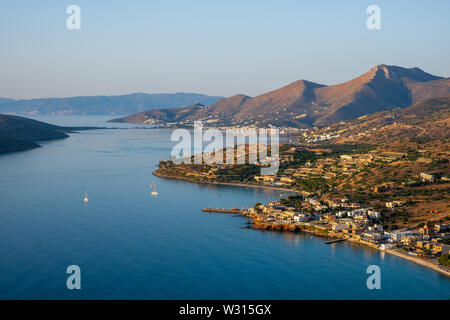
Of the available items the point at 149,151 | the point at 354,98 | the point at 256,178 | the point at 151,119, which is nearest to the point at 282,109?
the point at 354,98

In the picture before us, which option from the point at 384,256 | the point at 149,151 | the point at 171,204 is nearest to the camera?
the point at 384,256

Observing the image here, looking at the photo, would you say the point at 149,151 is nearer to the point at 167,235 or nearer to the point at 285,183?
the point at 285,183

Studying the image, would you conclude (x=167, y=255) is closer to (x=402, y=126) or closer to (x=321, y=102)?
(x=402, y=126)

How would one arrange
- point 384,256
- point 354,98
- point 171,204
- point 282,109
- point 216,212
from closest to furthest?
point 384,256 < point 216,212 < point 171,204 < point 354,98 < point 282,109

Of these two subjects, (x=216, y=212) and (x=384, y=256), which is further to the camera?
(x=216, y=212)

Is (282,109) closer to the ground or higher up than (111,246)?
higher up

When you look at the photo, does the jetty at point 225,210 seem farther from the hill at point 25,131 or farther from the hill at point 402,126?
the hill at point 25,131

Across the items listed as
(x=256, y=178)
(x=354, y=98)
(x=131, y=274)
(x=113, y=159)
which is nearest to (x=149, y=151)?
(x=113, y=159)
